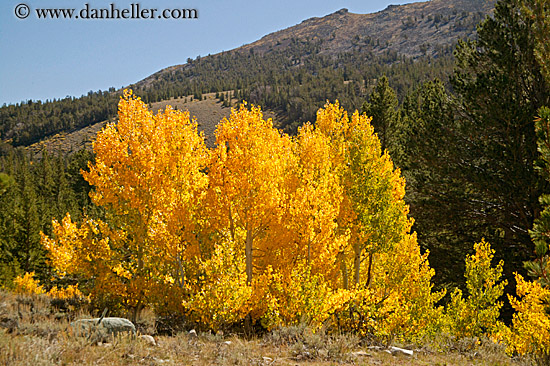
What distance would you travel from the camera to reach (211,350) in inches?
366

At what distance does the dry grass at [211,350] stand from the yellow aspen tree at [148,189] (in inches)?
77.7

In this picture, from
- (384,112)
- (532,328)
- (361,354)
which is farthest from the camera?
(384,112)

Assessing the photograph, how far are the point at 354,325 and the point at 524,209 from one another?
368 inches

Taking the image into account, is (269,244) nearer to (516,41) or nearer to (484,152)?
(484,152)

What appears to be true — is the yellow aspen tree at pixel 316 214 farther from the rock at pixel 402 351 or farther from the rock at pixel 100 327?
the rock at pixel 100 327

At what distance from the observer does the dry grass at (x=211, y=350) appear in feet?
25.3

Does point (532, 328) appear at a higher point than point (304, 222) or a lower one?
lower

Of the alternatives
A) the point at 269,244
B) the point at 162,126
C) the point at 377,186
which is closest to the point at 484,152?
the point at 377,186

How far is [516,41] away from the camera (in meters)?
15.8

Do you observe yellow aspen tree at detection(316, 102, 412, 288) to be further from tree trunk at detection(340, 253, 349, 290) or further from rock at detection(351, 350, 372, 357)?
rock at detection(351, 350, 372, 357)

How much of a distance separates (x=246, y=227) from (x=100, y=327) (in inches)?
195

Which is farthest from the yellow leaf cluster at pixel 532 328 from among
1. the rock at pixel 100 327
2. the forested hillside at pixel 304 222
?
the rock at pixel 100 327

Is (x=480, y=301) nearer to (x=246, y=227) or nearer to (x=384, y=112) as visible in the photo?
(x=246, y=227)

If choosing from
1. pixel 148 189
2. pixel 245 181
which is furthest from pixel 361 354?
pixel 148 189
